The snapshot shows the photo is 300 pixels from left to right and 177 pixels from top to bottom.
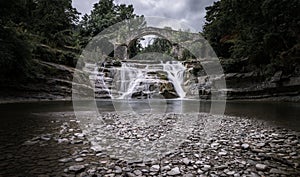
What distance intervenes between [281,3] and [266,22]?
2057 mm

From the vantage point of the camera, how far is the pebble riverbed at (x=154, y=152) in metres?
2.44

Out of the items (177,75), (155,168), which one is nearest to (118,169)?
(155,168)

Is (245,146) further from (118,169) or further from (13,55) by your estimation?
(13,55)

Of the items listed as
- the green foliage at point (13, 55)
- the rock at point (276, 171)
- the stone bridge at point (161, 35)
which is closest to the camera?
the rock at point (276, 171)

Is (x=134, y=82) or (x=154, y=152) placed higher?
(x=134, y=82)

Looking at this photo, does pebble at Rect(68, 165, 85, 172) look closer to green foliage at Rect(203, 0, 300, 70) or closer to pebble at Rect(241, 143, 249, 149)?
pebble at Rect(241, 143, 249, 149)

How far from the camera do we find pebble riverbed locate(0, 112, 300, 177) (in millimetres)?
2443

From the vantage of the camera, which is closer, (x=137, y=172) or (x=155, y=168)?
(x=137, y=172)

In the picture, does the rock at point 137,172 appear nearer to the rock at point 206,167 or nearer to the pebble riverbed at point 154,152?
the pebble riverbed at point 154,152

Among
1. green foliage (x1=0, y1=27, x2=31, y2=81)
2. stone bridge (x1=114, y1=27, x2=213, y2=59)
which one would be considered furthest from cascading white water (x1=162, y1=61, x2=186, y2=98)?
green foliage (x1=0, y1=27, x2=31, y2=81)

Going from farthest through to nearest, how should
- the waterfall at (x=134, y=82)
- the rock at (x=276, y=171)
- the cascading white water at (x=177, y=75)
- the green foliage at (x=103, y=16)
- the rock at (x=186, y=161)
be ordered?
the green foliage at (x=103, y=16) → the cascading white water at (x=177, y=75) → the waterfall at (x=134, y=82) → the rock at (x=186, y=161) → the rock at (x=276, y=171)

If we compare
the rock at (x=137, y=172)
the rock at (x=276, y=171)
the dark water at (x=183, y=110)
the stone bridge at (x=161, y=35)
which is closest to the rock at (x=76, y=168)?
the rock at (x=137, y=172)

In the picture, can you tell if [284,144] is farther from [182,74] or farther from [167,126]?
[182,74]

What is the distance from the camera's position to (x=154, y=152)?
124 inches
